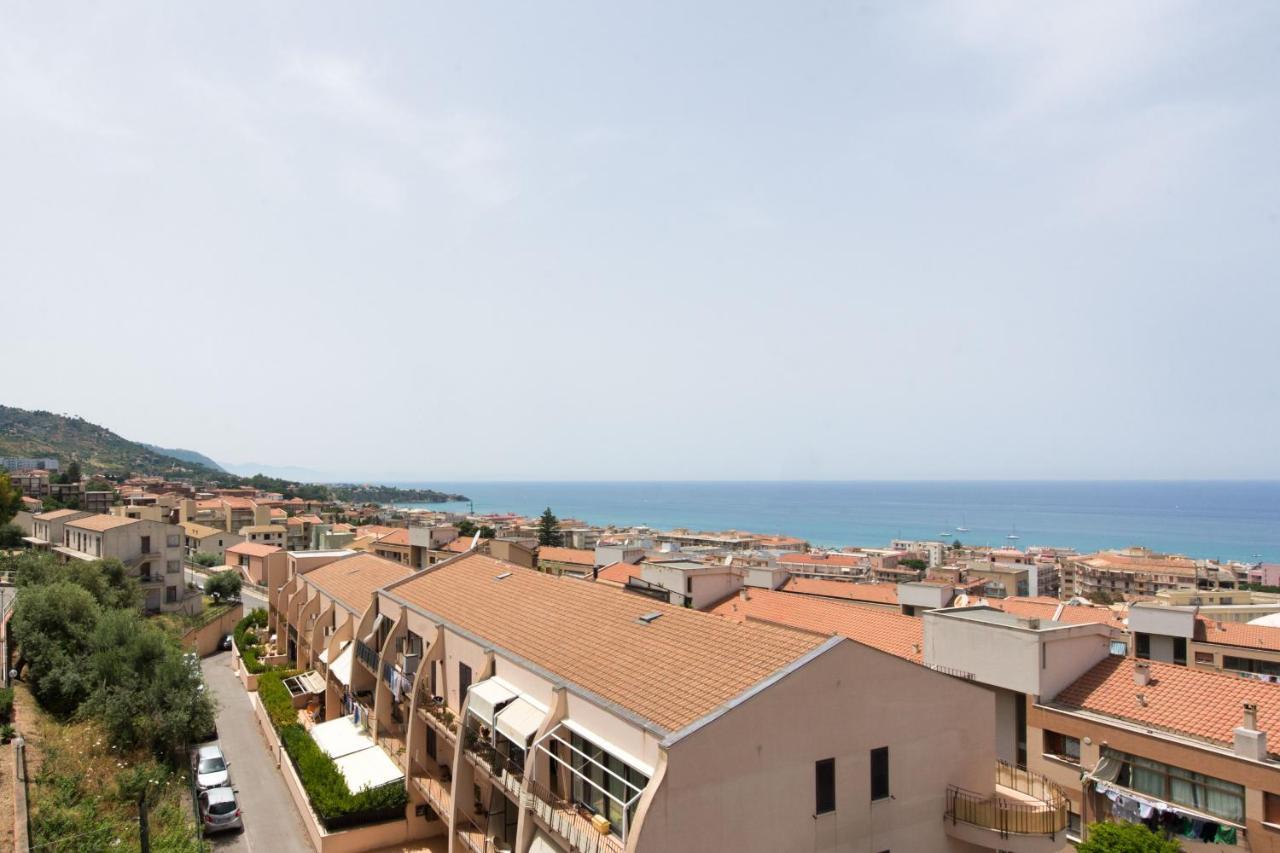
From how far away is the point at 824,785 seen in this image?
12.4 meters

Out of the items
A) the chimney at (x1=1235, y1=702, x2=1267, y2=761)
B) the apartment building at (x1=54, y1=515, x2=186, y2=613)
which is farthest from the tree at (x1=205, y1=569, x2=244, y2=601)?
the chimney at (x1=1235, y1=702, x2=1267, y2=761)

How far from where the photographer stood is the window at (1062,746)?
17.6 metres

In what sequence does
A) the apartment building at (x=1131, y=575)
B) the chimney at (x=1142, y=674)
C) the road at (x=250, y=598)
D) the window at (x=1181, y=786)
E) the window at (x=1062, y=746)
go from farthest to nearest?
the apartment building at (x=1131, y=575), the road at (x=250, y=598), the chimney at (x=1142, y=674), the window at (x=1062, y=746), the window at (x=1181, y=786)

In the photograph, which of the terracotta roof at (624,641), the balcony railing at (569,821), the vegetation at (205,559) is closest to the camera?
the balcony railing at (569,821)

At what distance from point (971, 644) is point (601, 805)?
11745 millimetres

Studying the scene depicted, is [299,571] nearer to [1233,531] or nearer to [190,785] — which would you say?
[190,785]

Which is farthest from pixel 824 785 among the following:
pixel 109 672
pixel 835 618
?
pixel 109 672

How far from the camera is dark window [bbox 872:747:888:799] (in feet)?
42.8

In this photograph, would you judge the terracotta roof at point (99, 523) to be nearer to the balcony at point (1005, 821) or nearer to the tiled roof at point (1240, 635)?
the balcony at point (1005, 821)

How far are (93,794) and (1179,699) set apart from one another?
26794 mm

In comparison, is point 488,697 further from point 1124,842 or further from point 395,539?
point 395,539

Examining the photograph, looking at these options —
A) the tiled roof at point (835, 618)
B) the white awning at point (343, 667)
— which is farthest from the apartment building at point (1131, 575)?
the white awning at point (343, 667)

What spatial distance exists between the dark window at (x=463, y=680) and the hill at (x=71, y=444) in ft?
495

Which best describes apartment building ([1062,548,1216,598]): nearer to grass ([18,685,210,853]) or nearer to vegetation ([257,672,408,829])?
vegetation ([257,672,408,829])
